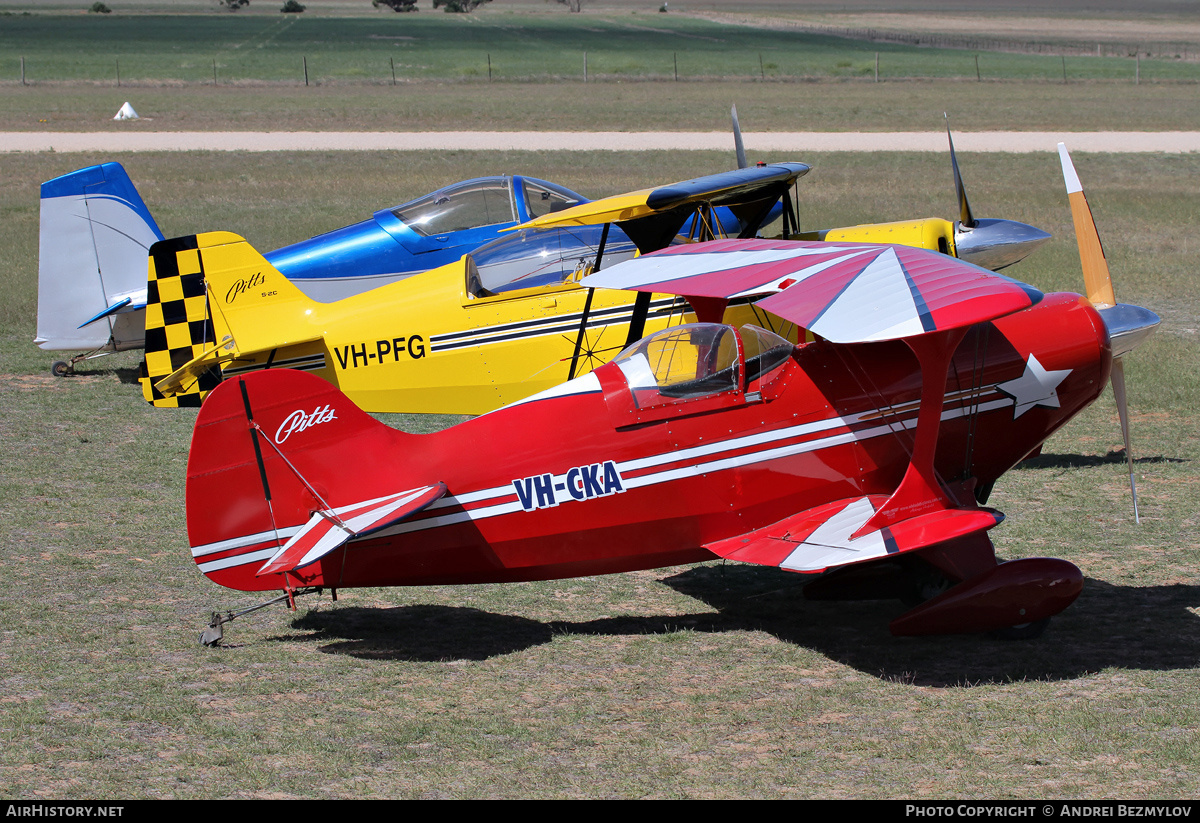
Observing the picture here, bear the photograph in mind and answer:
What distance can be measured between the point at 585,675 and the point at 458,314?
13.7ft

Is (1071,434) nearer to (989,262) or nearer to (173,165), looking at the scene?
(989,262)

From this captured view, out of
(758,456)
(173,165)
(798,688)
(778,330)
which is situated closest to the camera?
(798,688)

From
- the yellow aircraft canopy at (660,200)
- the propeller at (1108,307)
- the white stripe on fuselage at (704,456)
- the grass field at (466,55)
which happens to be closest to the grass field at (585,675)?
the white stripe on fuselage at (704,456)

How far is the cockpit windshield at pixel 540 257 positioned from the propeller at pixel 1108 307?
12.3 ft

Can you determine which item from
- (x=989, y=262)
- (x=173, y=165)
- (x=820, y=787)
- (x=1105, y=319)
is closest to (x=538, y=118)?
(x=173, y=165)

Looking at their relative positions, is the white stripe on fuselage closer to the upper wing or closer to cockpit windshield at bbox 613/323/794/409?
cockpit windshield at bbox 613/323/794/409

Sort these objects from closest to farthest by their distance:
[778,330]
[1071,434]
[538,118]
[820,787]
→ [820,787], [778,330], [1071,434], [538,118]

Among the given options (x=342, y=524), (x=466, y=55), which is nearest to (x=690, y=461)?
(x=342, y=524)

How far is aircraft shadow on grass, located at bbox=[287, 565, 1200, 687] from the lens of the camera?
21.6ft

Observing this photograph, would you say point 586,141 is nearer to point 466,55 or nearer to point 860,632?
point 860,632

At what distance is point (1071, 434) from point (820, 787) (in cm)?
754

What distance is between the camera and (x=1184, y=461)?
1041cm

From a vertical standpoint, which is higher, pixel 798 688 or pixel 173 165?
pixel 173 165

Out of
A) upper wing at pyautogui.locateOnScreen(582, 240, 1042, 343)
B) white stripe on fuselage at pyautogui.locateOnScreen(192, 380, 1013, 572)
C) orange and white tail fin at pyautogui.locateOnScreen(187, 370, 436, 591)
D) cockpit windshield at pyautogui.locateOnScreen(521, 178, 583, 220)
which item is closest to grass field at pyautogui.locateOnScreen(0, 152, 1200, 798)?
orange and white tail fin at pyautogui.locateOnScreen(187, 370, 436, 591)
